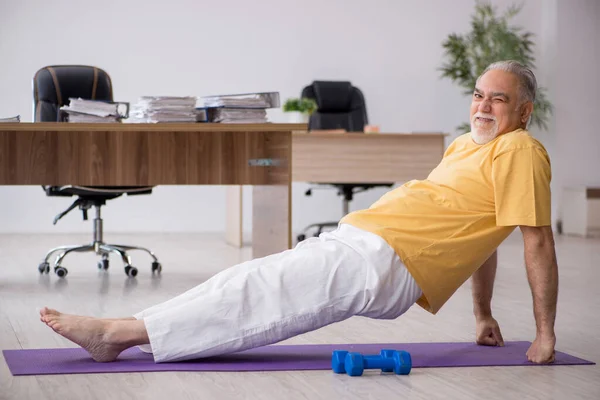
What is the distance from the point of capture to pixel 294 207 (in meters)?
8.63

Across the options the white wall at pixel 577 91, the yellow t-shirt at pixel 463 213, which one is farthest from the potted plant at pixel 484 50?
the yellow t-shirt at pixel 463 213

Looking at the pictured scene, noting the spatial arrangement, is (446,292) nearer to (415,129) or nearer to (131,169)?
(131,169)

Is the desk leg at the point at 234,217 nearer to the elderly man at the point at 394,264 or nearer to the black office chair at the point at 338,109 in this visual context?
the black office chair at the point at 338,109

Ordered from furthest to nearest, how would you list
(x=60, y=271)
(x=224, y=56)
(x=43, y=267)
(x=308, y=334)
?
(x=224, y=56) → (x=43, y=267) → (x=60, y=271) → (x=308, y=334)

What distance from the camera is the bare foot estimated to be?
244 cm

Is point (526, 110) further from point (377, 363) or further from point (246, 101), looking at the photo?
point (246, 101)

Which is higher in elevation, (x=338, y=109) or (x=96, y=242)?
(x=338, y=109)

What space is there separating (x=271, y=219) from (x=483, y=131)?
7.05ft

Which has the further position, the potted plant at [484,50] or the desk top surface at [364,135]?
the potted plant at [484,50]

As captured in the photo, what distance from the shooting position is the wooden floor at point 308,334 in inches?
88.5

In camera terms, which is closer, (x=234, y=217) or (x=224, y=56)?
(x=234, y=217)

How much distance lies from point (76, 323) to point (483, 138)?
49.8 inches

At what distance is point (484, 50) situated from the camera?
27.2 ft

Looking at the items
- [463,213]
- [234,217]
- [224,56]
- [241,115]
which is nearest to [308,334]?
[463,213]
